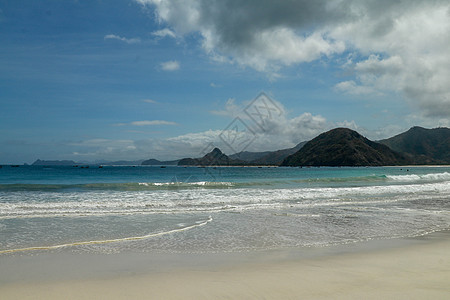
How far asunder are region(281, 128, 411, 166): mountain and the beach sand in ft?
558

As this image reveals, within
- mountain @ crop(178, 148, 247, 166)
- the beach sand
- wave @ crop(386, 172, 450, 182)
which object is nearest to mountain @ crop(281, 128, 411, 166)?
wave @ crop(386, 172, 450, 182)

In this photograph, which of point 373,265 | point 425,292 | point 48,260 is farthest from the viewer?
point 48,260

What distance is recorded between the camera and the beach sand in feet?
14.3

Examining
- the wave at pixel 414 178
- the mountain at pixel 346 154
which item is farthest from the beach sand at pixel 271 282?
the mountain at pixel 346 154

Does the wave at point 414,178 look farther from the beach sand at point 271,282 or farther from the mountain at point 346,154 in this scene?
the mountain at point 346,154

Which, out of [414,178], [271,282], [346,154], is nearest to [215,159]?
[271,282]

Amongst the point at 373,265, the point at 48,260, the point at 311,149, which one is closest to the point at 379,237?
the point at 373,265

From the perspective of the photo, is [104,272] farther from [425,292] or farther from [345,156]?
[345,156]

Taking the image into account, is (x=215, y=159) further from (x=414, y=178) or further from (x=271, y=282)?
(x=414, y=178)

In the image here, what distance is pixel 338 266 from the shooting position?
5715 millimetres

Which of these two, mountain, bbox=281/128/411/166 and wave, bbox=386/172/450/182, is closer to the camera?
wave, bbox=386/172/450/182

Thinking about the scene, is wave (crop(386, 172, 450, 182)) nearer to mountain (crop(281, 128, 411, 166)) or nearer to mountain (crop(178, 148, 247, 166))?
mountain (crop(178, 148, 247, 166))

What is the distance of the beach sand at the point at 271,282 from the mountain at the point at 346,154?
558 feet

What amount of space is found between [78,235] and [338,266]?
6793 mm
